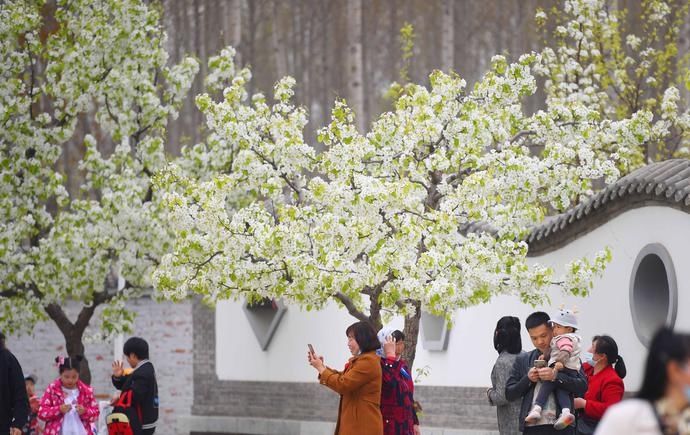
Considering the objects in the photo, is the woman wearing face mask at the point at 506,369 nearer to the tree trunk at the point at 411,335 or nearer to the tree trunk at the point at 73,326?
the tree trunk at the point at 411,335

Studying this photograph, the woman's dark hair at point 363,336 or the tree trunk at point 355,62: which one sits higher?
the tree trunk at point 355,62

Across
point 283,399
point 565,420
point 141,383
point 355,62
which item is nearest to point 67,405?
point 141,383

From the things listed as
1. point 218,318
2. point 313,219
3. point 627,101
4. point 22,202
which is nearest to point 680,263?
point 313,219

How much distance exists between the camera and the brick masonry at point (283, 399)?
56.9 ft

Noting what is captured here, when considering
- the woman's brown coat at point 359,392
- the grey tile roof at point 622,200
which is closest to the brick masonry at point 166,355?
the grey tile roof at point 622,200

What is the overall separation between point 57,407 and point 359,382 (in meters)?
4.18

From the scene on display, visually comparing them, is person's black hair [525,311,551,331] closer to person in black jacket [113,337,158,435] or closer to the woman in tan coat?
the woman in tan coat

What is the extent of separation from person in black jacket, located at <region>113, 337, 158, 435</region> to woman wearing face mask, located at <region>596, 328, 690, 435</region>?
24.9 ft

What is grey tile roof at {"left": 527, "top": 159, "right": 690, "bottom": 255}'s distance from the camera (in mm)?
13016

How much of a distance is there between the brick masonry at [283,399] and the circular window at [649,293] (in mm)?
3465

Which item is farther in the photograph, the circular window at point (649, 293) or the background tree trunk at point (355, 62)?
the background tree trunk at point (355, 62)

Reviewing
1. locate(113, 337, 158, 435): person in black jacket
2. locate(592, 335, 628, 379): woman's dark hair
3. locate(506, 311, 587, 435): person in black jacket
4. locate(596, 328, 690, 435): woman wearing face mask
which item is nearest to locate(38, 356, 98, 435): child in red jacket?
locate(113, 337, 158, 435): person in black jacket

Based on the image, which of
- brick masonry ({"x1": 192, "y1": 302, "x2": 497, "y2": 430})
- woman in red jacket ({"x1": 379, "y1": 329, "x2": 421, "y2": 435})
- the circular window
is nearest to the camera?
woman in red jacket ({"x1": 379, "y1": 329, "x2": 421, "y2": 435})

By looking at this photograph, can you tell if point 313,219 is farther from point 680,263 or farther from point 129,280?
point 129,280
